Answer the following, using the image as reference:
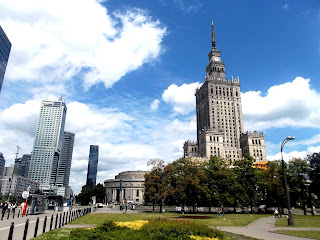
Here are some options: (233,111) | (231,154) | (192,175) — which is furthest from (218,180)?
(233,111)

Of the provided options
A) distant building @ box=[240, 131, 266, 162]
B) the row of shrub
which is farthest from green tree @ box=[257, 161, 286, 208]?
distant building @ box=[240, 131, 266, 162]

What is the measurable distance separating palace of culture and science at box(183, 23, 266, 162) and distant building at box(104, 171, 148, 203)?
40.9 m

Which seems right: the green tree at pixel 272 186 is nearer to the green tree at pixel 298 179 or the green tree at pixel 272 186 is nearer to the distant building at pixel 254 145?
the green tree at pixel 298 179

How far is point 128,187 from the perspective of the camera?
170000mm

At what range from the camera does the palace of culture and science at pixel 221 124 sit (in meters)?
152

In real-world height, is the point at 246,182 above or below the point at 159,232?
above

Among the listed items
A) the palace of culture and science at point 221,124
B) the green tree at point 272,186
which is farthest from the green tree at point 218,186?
the palace of culture and science at point 221,124

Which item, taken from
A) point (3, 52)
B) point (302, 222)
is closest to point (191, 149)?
point (3, 52)

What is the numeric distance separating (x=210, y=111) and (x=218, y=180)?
111457mm

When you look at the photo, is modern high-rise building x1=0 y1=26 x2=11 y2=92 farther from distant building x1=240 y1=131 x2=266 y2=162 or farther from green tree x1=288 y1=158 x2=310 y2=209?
distant building x1=240 y1=131 x2=266 y2=162

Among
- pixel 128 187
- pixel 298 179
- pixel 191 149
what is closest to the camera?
pixel 298 179

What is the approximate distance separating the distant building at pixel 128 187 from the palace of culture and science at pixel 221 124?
134ft

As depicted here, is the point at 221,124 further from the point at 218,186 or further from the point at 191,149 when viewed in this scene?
the point at 218,186

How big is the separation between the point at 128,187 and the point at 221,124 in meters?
80.6
